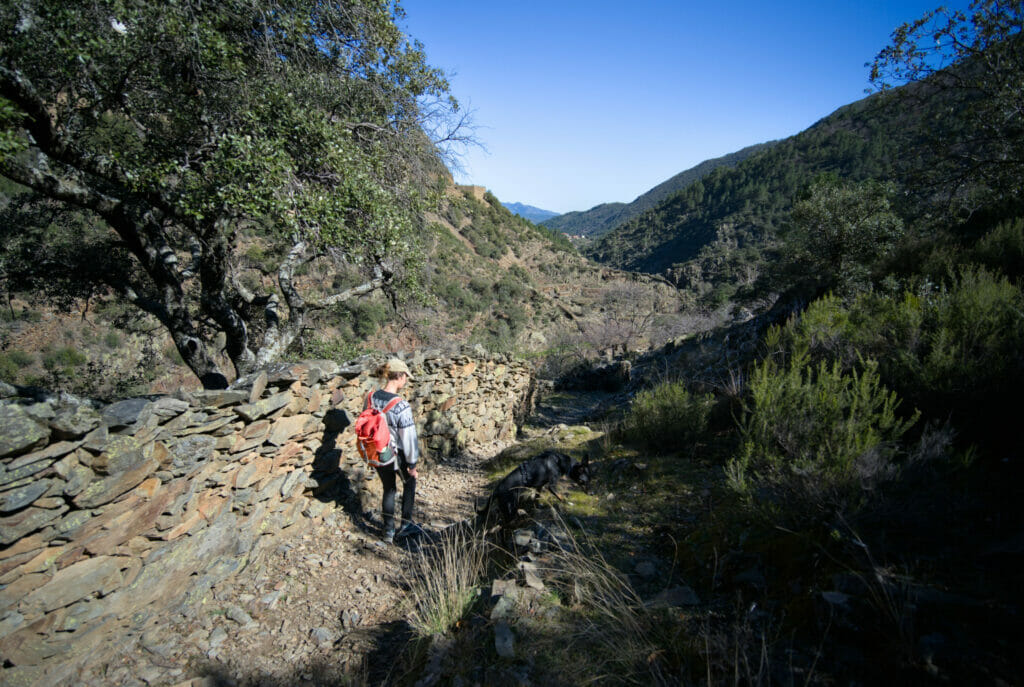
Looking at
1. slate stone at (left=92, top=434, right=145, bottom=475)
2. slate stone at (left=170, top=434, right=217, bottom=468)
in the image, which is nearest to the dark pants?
slate stone at (left=170, top=434, right=217, bottom=468)

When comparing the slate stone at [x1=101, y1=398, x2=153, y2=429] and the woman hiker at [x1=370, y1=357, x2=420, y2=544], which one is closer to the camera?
the slate stone at [x1=101, y1=398, x2=153, y2=429]

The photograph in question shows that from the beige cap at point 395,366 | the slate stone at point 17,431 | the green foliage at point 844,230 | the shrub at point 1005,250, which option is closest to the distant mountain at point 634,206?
the green foliage at point 844,230

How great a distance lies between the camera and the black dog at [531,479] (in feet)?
13.4

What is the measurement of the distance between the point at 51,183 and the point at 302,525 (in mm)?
4374

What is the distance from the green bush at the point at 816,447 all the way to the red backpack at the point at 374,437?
121 inches

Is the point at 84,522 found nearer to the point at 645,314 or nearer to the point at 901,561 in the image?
the point at 901,561

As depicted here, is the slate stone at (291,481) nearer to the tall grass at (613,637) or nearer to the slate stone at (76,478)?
the slate stone at (76,478)

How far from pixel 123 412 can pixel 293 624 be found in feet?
6.43

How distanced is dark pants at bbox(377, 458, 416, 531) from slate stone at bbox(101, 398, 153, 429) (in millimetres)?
2018

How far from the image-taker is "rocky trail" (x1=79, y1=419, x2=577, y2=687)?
8.58 feet

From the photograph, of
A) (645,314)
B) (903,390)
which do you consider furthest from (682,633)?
(645,314)

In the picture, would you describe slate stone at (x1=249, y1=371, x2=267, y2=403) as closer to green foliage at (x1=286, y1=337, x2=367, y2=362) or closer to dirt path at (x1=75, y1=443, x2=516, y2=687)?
dirt path at (x1=75, y1=443, x2=516, y2=687)

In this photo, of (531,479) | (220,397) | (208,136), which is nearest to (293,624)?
(220,397)

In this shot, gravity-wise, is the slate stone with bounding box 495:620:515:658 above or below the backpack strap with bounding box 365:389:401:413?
below
